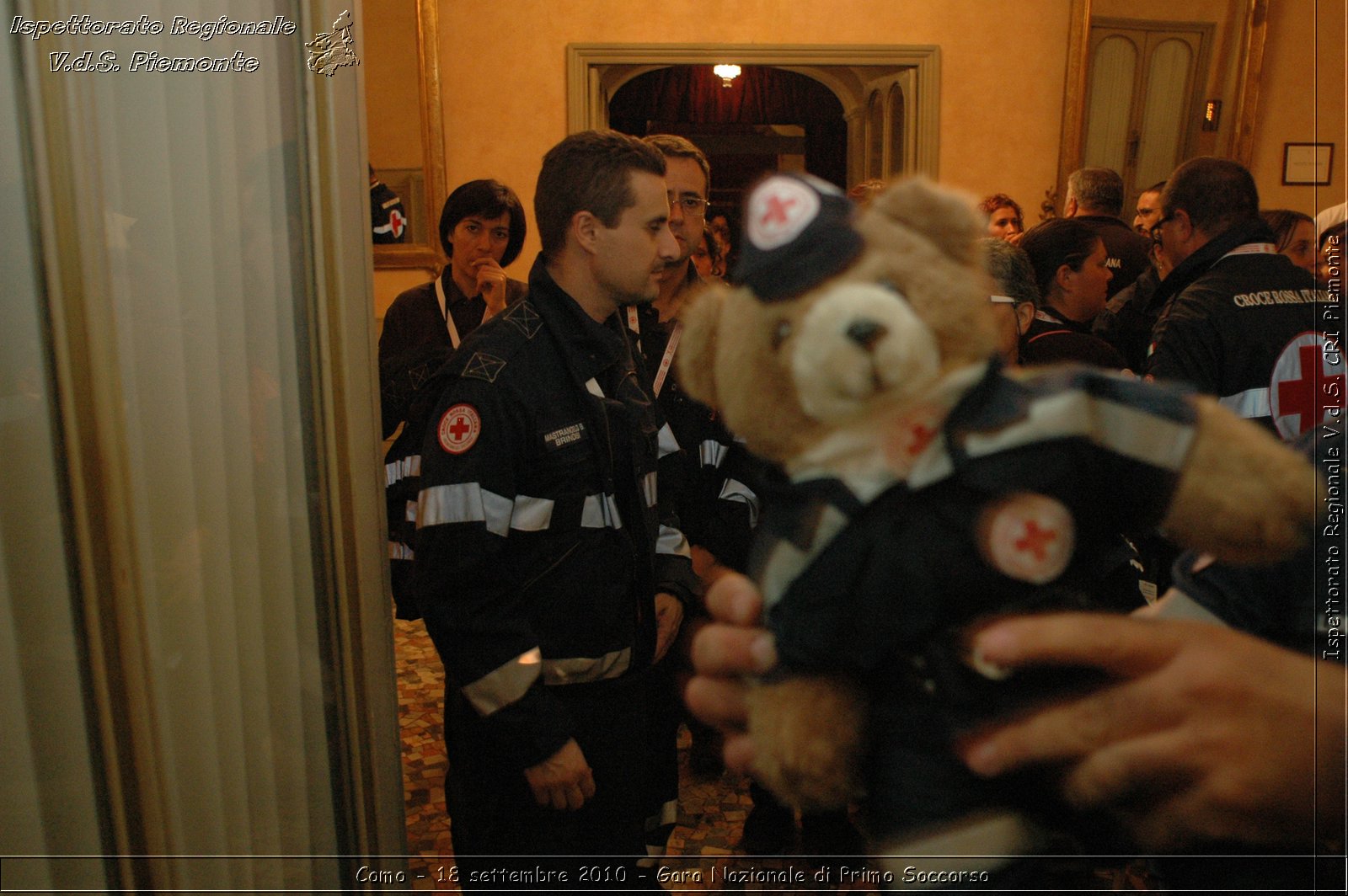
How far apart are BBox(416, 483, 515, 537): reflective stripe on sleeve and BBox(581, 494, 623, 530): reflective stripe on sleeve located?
0.14 m

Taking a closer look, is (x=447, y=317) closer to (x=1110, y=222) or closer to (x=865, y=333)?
(x=865, y=333)

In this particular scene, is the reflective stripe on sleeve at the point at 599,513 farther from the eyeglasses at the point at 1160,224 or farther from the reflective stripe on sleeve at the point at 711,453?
the eyeglasses at the point at 1160,224

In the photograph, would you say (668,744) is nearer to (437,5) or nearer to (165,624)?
(165,624)

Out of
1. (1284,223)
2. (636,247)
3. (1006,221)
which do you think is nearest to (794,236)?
(636,247)

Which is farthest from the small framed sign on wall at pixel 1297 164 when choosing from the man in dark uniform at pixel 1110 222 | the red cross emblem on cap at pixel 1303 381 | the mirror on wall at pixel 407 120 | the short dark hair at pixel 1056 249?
the mirror on wall at pixel 407 120

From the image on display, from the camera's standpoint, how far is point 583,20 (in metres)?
4.32

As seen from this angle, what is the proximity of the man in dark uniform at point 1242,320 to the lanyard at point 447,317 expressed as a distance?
1.77 m

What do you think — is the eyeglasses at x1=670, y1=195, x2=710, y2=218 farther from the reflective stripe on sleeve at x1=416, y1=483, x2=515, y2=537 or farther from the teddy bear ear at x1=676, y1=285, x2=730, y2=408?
the teddy bear ear at x1=676, y1=285, x2=730, y2=408

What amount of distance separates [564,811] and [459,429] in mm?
641

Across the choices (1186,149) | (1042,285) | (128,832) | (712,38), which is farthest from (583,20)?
(128,832)

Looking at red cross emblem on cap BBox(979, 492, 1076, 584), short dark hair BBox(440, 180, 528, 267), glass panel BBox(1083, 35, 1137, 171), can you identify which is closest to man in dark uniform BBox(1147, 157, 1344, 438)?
red cross emblem on cap BBox(979, 492, 1076, 584)

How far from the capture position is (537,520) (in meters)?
1.35

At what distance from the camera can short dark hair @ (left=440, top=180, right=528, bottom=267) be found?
8.23 feet

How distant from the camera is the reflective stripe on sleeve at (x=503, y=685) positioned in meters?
1.26
